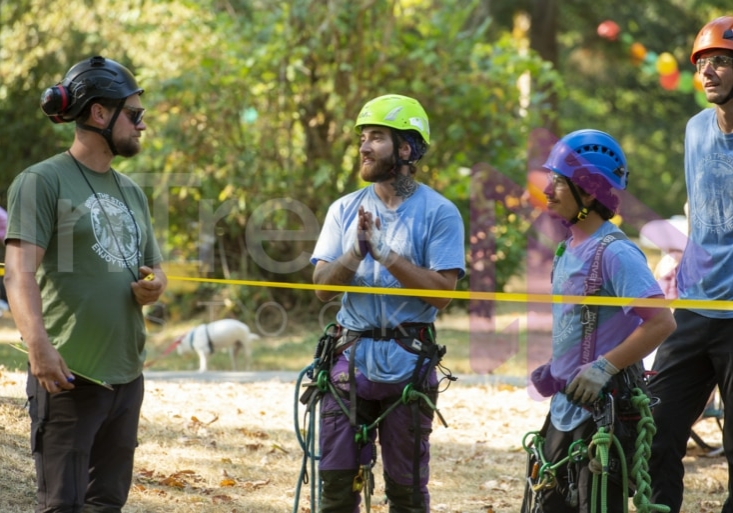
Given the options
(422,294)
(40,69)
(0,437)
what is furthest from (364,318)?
(40,69)

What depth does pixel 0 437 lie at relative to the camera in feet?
19.2

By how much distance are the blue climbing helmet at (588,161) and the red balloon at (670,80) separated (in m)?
19.9

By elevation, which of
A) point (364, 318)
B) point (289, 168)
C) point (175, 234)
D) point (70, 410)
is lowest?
point (70, 410)

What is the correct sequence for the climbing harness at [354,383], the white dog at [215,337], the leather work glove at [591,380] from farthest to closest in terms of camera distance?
1. the white dog at [215,337]
2. the climbing harness at [354,383]
3. the leather work glove at [591,380]

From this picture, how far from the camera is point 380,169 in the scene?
4.29m

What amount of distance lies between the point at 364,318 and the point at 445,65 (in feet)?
27.3

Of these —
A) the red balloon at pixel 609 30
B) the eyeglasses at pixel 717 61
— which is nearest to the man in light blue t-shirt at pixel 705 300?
the eyeglasses at pixel 717 61

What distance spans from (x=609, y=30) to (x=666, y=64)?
1.48 m

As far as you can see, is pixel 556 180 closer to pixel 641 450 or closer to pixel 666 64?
pixel 641 450

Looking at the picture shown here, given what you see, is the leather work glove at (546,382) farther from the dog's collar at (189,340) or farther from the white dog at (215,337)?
the dog's collar at (189,340)

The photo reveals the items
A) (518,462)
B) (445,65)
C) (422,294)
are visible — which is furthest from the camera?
(445,65)

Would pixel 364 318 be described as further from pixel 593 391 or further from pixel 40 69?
pixel 40 69

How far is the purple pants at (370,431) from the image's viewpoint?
421cm

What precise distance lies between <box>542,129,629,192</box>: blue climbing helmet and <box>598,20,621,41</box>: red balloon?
1810 cm
